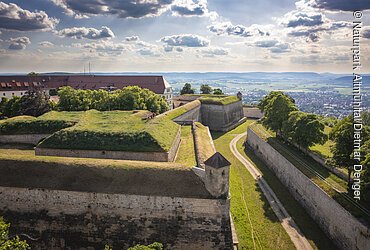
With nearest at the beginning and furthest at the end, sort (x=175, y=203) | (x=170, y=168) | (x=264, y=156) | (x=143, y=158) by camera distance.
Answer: (x=175, y=203) → (x=170, y=168) → (x=143, y=158) → (x=264, y=156)

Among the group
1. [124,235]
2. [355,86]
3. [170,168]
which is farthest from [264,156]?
[124,235]

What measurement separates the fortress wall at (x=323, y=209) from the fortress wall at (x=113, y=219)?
7668 mm

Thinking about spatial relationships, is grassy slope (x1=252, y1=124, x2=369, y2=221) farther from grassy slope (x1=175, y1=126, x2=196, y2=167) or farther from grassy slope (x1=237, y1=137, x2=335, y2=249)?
grassy slope (x1=175, y1=126, x2=196, y2=167)

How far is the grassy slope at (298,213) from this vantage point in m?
20.8

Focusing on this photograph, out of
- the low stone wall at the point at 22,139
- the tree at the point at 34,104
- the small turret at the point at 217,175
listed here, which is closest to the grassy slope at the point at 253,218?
the small turret at the point at 217,175

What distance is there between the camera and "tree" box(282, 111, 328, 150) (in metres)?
29.8

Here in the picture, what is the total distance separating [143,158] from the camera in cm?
2366

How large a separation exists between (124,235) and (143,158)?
696cm

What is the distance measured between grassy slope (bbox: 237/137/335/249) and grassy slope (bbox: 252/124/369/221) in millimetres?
2963

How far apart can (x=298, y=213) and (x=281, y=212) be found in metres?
1.37

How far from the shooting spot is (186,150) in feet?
96.3

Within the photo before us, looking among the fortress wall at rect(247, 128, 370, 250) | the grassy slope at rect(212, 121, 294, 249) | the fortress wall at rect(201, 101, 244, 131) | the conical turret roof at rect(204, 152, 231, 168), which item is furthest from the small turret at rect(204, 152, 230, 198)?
the fortress wall at rect(201, 101, 244, 131)

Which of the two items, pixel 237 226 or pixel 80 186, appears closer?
pixel 80 186

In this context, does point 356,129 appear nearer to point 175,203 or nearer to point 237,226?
point 237,226
